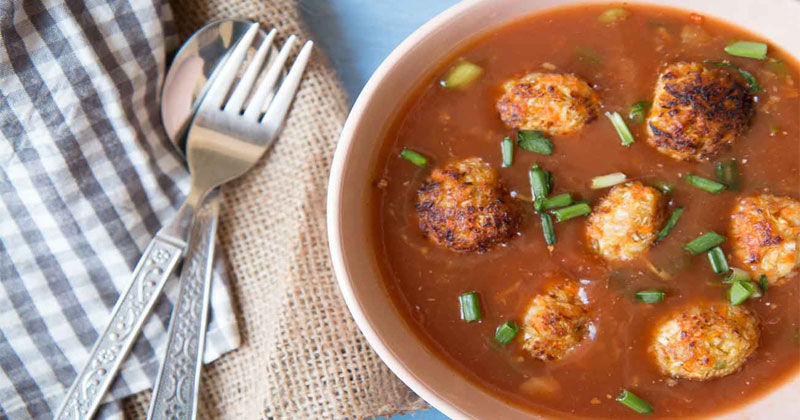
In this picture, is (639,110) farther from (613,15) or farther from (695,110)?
(613,15)

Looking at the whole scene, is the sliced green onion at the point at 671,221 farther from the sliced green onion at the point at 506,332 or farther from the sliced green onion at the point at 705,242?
the sliced green onion at the point at 506,332

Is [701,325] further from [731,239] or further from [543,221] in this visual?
[543,221]

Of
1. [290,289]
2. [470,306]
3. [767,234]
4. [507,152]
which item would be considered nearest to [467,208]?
[507,152]

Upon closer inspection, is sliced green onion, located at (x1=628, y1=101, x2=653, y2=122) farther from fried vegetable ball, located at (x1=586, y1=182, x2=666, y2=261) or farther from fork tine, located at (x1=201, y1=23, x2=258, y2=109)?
fork tine, located at (x1=201, y1=23, x2=258, y2=109)

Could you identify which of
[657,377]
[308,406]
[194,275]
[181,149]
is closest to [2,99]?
[181,149]

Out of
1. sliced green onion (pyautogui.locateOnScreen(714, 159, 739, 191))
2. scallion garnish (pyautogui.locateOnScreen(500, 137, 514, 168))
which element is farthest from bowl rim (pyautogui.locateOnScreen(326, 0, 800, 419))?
sliced green onion (pyautogui.locateOnScreen(714, 159, 739, 191))
